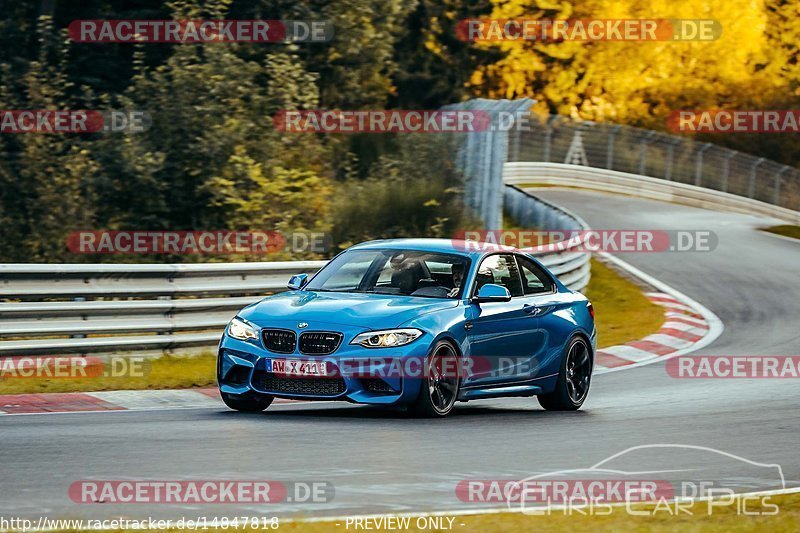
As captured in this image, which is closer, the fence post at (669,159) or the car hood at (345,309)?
the car hood at (345,309)

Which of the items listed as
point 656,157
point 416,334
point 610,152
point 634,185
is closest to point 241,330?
point 416,334

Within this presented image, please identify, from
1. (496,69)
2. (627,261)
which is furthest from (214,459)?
(496,69)

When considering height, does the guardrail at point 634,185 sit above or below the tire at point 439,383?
below

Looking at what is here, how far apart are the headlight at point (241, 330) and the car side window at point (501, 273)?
2039 mm

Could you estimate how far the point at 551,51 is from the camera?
53375 mm

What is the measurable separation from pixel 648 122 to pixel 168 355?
42585 millimetres

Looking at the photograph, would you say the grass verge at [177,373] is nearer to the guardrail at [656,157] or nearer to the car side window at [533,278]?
the car side window at [533,278]

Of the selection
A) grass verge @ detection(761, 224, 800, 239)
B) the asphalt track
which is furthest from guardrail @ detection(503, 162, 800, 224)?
the asphalt track

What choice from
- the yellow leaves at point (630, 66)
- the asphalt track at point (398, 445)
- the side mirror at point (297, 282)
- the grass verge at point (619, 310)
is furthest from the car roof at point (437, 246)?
the yellow leaves at point (630, 66)

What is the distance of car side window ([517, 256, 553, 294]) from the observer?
13217 mm

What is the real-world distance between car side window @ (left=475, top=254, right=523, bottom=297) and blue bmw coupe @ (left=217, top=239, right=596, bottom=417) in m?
0.01

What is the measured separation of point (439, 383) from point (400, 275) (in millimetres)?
1163

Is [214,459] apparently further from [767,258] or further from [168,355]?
[767,258]

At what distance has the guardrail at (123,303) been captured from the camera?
13906 mm
